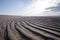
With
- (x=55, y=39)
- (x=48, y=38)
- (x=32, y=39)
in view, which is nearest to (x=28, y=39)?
(x=32, y=39)

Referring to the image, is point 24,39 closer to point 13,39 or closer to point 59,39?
point 13,39

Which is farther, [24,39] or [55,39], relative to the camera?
[24,39]

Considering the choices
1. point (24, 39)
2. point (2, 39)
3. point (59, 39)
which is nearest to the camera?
point (59, 39)

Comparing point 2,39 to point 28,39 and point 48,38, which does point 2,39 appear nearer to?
point 28,39

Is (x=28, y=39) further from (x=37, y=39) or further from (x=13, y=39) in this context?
(x=13, y=39)

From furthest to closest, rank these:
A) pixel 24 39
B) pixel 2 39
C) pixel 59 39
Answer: pixel 2 39 → pixel 24 39 → pixel 59 39

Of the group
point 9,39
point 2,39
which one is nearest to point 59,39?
point 9,39

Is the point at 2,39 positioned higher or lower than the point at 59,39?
lower

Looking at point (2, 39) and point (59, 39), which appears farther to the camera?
point (2, 39)
